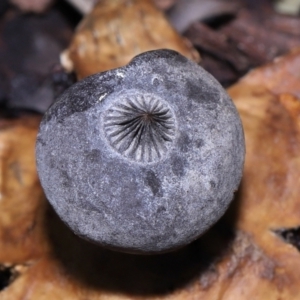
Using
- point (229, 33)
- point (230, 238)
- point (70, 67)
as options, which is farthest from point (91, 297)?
point (229, 33)

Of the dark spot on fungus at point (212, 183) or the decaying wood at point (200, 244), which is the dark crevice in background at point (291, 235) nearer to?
the decaying wood at point (200, 244)

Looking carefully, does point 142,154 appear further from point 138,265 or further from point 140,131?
point 138,265

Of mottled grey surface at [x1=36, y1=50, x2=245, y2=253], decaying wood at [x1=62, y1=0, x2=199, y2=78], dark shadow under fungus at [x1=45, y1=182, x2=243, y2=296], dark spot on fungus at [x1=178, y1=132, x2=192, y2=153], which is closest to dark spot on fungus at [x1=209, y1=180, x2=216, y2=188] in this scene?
mottled grey surface at [x1=36, y1=50, x2=245, y2=253]

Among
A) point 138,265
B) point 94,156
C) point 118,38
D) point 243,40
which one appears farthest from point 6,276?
point 243,40

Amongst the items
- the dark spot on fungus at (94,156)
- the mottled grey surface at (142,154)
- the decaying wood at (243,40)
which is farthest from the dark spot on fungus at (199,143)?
the decaying wood at (243,40)

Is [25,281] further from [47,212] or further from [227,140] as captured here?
[227,140]

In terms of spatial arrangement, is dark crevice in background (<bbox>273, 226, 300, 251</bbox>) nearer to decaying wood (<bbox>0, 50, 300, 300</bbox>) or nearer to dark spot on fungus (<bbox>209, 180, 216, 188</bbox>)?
decaying wood (<bbox>0, 50, 300, 300</bbox>)
